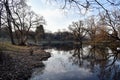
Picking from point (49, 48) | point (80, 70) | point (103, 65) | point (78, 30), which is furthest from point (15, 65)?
point (78, 30)

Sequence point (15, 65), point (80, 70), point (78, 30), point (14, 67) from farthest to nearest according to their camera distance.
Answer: point (78, 30)
point (80, 70)
point (15, 65)
point (14, 67)

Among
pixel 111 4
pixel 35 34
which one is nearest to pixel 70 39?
pixel 35 34

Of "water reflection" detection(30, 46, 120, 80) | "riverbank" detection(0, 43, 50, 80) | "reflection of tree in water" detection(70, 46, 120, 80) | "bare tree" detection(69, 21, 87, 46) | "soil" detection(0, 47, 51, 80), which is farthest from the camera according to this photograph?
"bare tree" detection(69, 21, 87, 46)

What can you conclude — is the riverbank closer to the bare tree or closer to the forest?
the forest

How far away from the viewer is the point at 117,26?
40219 millimetres

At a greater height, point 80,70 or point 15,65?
point 15,65

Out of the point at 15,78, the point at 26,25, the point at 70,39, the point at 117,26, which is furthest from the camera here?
the point at 70,39

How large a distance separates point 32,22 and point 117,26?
2038 cm

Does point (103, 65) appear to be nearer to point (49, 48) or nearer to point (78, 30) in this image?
point (49, 48)

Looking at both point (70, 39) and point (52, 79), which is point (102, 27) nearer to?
point (52, 79)

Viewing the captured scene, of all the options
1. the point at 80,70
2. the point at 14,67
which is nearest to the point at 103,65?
the point at 80,70

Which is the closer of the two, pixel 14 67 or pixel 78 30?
pixel 14 67

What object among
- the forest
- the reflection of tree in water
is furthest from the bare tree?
the reflection of tree in water

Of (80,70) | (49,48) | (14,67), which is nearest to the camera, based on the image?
(14,67)
